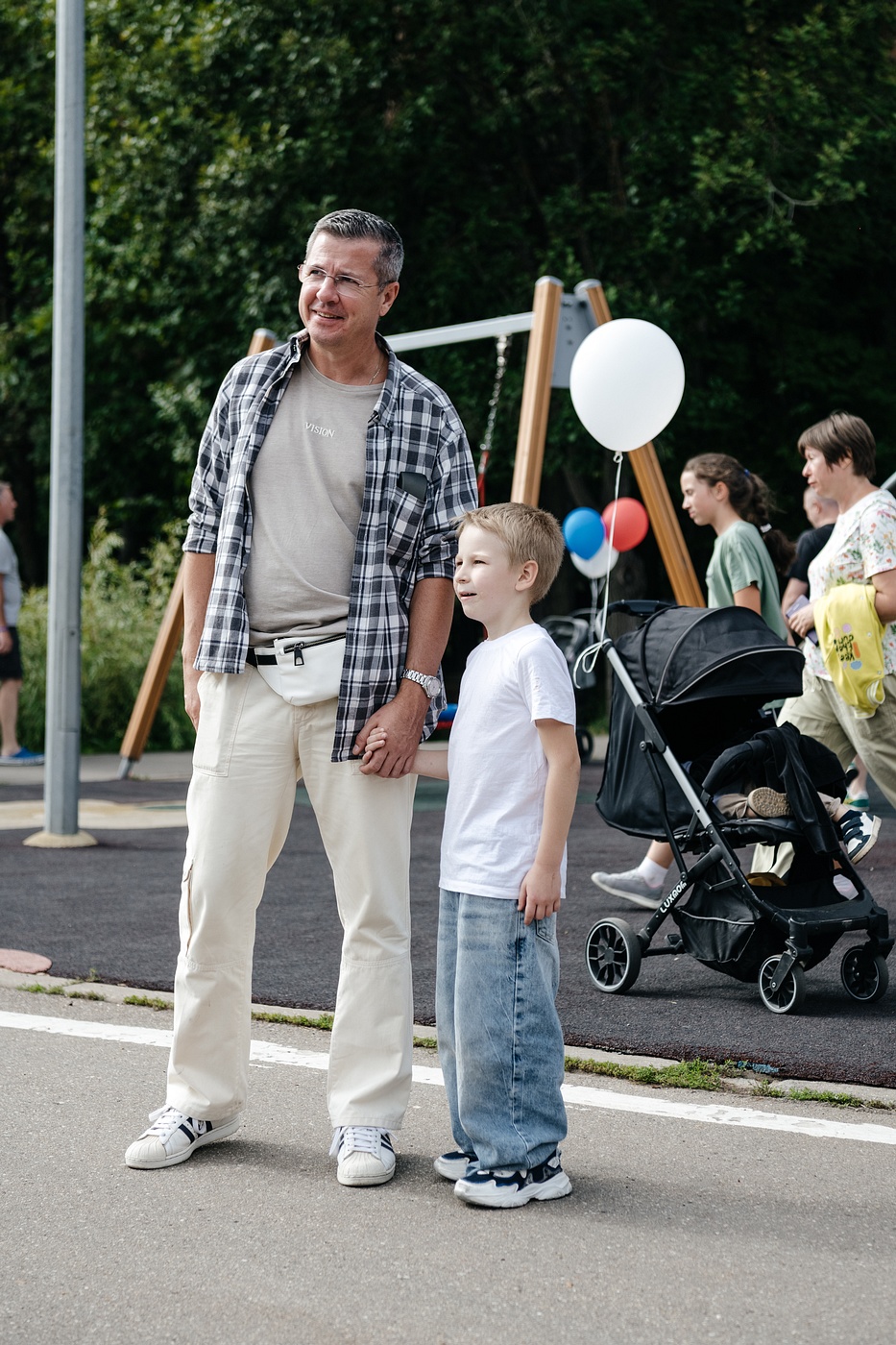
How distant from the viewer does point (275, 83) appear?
56.7 feet

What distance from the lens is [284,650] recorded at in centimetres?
354

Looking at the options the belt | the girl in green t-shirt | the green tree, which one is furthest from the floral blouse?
the green tree

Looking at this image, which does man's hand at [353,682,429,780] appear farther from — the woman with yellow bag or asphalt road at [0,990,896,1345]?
the woman with yellow bag

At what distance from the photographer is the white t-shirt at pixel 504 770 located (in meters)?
3.26

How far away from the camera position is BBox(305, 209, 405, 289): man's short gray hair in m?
3.52

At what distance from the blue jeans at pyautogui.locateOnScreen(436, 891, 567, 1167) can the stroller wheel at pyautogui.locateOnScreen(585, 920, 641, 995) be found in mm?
1704

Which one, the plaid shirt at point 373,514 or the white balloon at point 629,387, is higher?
the white balloon at point 629,387

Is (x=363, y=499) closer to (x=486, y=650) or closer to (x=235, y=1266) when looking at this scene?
(x=486, y=650)

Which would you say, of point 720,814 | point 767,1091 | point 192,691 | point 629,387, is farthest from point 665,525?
point 192,691

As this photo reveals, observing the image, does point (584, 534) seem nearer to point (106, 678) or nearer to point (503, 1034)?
point (106, 678)

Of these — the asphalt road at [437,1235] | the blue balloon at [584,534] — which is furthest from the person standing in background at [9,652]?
the asphalt road at [437,1235]

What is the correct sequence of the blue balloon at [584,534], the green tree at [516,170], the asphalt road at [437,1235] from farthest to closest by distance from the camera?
the green tree at [516,170]
the blue balloon at [584,534]
the asphalt road at [437,1235]

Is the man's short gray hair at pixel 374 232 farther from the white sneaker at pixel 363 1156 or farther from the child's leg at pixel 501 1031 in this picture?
the white sneaker at pixel 363 1156

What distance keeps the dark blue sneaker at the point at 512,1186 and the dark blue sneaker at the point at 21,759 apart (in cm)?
983
